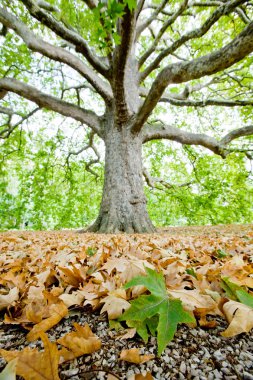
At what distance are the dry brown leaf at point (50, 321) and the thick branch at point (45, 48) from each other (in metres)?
4.63

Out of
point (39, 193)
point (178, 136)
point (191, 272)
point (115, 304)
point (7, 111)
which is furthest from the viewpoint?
point (39, 193)

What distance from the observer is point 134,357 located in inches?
22.8

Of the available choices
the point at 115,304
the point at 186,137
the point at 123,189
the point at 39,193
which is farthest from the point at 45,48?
the point at 115,304

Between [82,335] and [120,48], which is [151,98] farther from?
[82,335]

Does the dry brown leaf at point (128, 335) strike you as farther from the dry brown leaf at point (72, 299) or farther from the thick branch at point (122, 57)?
the thick branch at point (122, 57)

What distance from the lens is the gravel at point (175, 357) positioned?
543 mm

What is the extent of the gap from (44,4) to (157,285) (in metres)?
5.29

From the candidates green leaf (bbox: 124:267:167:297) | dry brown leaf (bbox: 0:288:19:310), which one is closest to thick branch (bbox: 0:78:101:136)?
dry brown leaf (bbox: 0:288:19:310)

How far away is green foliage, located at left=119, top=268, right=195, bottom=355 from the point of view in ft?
1.79

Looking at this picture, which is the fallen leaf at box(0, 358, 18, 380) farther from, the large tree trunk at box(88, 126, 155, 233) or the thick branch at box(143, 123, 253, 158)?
the thick branch at box(143, 123, 253, 158)

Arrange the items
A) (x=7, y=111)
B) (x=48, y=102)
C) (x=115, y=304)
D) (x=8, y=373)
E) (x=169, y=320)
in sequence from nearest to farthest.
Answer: (x=8, y=373) < (x=169, y=320) < (x=115, y=304) < (x=48, y=102) < (x=7, y=111)

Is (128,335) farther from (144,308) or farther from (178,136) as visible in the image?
(178,136)

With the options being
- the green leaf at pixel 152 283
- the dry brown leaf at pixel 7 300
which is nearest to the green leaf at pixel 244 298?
the green leaf at pixel 152 283

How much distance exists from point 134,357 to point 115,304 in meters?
0.24
